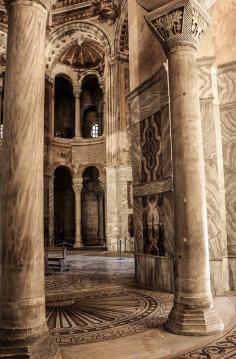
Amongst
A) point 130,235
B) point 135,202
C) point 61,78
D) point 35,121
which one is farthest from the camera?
point 61,78

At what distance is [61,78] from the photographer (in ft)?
72.6

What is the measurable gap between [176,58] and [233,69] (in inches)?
102

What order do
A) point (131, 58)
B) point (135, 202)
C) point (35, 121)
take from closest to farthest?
point (35, 121), point (135, 202), point (131, 58)

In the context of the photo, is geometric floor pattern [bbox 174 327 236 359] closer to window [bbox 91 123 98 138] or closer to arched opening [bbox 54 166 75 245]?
arched opening [bbox 54 166 75 245]

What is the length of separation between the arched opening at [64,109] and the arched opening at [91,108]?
28.5 inches

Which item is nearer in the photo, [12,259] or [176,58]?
[12,259]

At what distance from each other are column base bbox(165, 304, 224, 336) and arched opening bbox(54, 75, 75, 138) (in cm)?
1937

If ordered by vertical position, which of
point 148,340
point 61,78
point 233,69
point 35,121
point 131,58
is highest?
point 61,78

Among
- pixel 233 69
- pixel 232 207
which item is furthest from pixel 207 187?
pixel 233 69

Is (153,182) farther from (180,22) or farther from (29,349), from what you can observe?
(29,349)

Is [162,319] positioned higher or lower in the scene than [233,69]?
lower

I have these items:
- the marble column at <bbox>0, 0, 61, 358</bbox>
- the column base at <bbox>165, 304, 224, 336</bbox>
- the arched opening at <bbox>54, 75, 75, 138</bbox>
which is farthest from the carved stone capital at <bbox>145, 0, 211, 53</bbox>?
the arched opening at <bbox>54, 75, 75, 138</bbox>

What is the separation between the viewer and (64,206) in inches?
880

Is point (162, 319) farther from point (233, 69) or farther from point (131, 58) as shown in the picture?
point (131, 58)
